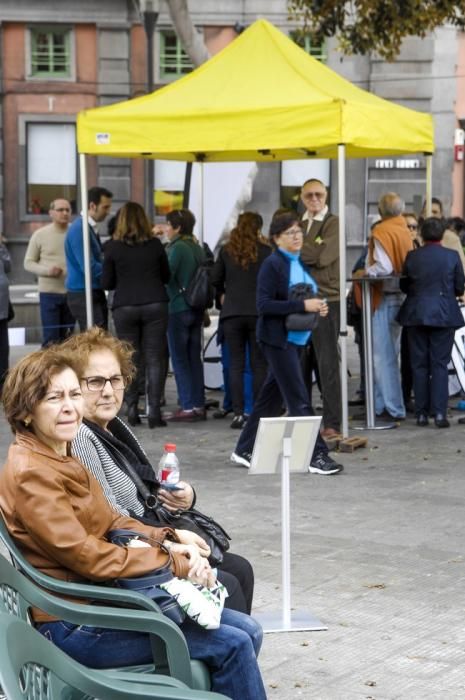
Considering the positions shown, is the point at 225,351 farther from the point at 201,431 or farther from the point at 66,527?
the point at 66,527

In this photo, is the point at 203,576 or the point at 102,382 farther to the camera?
the point at 102,382

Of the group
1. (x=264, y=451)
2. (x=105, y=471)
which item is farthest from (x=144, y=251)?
(x=105, y=471)

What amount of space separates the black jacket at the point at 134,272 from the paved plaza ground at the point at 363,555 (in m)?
1.12

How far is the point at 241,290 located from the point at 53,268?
105 inches

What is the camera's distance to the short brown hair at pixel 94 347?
486 centimetres

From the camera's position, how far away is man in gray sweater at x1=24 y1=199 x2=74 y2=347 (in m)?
13.1

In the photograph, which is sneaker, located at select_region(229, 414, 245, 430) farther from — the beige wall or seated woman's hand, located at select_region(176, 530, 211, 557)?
the beige wall

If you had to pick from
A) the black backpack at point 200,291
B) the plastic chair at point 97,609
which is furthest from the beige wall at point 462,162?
the plastic chair at point 97,609

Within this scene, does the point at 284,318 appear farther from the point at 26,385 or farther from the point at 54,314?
the point at 26,385

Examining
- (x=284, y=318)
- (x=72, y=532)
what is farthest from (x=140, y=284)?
(x=72, y=532)

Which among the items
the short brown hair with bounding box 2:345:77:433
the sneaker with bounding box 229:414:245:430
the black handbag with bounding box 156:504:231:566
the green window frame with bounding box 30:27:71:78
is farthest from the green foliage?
the green window frame with bounding box 30:27:71:78

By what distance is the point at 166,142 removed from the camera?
10.6 m

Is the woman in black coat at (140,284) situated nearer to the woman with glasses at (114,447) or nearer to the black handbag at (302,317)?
the black handbag at (302,317)

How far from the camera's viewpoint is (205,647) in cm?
403
